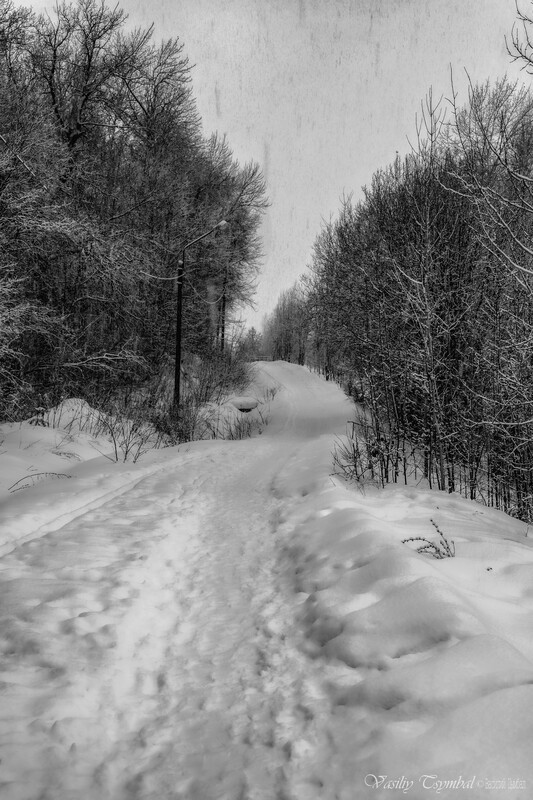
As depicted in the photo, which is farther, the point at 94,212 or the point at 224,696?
the point at 94,212

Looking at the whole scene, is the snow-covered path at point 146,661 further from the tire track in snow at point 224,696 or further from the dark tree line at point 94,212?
the dark tree line at point 94,212

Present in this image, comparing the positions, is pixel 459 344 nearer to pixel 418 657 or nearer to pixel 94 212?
pixel 418 657

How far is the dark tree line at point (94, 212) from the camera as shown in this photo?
9.64 metres

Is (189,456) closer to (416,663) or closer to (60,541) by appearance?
(60,541)

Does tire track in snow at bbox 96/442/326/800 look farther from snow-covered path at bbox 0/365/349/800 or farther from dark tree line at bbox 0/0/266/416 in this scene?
dark tree line at bbox 0/0/266/416

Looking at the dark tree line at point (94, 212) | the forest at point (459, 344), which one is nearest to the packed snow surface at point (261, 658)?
the forest at point (459, 344)

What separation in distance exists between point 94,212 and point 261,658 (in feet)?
49.9

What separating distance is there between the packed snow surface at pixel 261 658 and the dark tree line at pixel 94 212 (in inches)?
219

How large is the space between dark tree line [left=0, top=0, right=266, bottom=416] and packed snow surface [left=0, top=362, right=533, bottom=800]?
555cm

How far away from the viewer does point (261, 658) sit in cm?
264

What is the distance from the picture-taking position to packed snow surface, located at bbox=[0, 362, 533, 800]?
5.57 feet

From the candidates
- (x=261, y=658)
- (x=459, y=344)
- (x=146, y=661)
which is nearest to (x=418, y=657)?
(x=261, y=658)

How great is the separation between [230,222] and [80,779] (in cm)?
2639

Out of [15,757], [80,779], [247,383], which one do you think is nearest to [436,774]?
[80,779]
